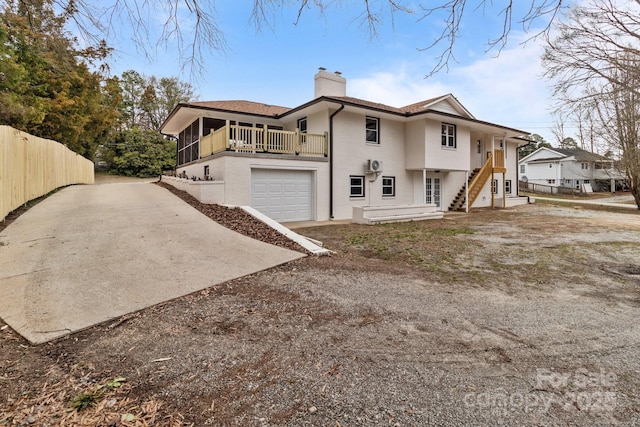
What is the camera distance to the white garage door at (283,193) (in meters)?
12.4

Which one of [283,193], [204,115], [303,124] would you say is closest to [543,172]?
[303,124]

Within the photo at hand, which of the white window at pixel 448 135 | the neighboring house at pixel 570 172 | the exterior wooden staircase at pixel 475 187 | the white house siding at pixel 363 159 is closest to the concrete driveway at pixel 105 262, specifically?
the white house siding at pixel 363 159

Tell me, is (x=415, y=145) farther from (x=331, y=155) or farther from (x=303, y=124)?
(x=303, y=124)

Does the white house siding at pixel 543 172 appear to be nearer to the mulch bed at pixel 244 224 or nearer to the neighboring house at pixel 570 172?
the neighboring house at pixel 570 172

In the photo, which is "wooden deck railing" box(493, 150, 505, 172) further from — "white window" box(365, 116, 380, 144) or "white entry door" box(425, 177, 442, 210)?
"white window" box(365, 116, 380, 144)

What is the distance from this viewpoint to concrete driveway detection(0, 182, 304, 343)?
362 centimetres

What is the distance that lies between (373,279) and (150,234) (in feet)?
15.6

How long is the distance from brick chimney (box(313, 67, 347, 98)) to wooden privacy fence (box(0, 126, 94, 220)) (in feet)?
37.2

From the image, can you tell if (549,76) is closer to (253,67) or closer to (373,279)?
(373,279)

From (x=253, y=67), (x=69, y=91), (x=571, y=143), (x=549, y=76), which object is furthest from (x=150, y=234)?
(x=571, y=143)

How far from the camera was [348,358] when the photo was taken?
284 centimetres

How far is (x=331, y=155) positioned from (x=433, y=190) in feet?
24.2

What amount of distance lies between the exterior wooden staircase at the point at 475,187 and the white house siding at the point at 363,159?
12.0ft

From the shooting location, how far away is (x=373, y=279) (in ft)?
17.2
